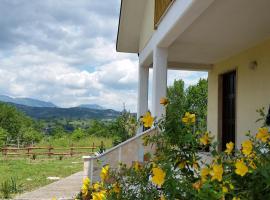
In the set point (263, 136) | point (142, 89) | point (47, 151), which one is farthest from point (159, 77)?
point (47, 151)

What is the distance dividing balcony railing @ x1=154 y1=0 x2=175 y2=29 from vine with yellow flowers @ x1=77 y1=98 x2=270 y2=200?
4.17 meters

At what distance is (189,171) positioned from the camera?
194cm

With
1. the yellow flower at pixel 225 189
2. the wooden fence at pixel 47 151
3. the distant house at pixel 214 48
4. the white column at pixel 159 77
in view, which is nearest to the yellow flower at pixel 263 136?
the yellow flower at pixel 225 189

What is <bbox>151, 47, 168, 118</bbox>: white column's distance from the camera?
22.3 feet

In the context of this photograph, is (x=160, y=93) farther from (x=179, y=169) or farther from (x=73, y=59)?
(x=73, y=59)

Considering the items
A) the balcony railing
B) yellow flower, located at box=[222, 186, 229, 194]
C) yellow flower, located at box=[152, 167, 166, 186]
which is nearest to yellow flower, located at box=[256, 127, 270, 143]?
yellow flower, located at box=[222, 186, 229, 194]

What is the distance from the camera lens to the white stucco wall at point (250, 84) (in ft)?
22.6

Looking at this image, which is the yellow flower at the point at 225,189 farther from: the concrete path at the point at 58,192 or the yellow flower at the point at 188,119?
the concrete path at the point at 58,192

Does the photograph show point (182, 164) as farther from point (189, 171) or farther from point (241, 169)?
point (241, 169)

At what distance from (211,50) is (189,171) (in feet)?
20.7

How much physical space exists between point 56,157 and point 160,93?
14592 millimetres

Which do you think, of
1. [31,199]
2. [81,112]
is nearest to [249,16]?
[31,199]

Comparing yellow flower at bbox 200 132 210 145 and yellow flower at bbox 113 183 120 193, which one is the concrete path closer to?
yellow flower at bbox 113 183 120 193

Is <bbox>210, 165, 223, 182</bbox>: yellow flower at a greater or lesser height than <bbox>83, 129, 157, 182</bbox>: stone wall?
greater
